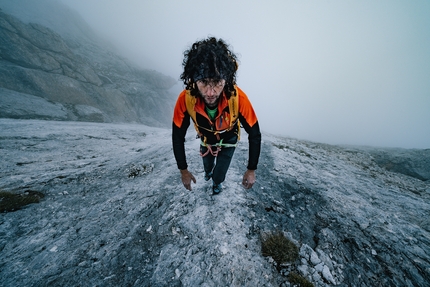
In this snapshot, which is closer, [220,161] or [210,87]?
[210,87]

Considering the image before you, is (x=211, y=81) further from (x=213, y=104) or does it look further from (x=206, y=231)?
(x=206, y=231)

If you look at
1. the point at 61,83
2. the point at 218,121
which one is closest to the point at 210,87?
the point at 218,121

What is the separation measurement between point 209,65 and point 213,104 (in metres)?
0.67

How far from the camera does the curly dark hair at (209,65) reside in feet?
9.16

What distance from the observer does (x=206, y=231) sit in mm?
3975

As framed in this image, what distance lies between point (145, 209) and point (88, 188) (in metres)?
3.31

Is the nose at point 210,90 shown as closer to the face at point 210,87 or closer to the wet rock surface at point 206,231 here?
the face at point 210,87

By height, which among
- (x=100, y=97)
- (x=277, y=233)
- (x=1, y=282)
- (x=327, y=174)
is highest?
(x=100, y=97)

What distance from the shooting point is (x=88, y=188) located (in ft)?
21.8

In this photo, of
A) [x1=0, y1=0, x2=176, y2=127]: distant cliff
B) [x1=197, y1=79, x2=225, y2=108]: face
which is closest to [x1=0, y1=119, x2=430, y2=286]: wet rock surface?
[x1=197, y1=79, x2=225, y2=108]: face

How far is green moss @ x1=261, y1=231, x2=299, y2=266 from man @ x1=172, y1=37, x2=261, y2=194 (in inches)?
52.2

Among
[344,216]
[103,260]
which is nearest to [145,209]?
[103,260]

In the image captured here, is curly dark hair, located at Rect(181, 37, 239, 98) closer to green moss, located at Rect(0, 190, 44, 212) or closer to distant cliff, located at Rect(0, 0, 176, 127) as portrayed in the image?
green moss, located at Rect(0, 190, 44, 212)

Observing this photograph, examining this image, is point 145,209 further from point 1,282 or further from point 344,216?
point 344,216
